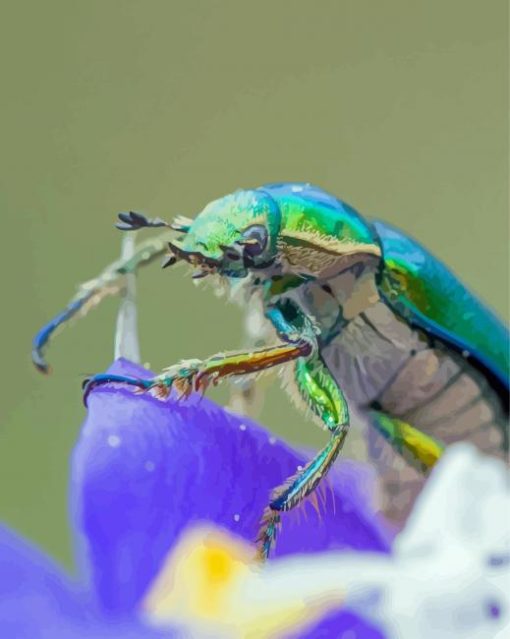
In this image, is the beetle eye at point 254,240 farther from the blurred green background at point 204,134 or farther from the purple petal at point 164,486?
the blurred green background at point 204,134

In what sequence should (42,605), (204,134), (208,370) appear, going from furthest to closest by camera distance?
(204,134), (208,370), (42,605)

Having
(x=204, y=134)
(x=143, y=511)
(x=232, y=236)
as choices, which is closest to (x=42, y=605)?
(x=143, y=511)

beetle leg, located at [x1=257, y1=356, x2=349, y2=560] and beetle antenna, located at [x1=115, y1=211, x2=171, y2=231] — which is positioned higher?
beetle antenna, located at [x1=115, y1=211, x2=171, y2=231]

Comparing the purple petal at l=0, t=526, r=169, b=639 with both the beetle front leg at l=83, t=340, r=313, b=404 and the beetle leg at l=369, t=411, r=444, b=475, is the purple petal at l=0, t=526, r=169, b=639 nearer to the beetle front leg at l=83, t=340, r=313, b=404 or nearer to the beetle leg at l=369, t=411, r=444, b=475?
the beetle front leg at l=83, t=340, r=313, b=404

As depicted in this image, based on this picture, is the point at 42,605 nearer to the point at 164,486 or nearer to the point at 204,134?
the point at 164,486

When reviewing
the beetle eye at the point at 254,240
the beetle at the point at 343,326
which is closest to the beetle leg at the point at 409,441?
the beetle at the point at 343,326

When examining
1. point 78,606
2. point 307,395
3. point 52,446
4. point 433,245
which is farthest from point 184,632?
point 433,245

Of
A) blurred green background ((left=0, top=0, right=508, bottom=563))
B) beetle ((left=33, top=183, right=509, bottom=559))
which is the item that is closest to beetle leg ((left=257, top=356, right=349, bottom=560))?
beetle ((left=33, top=183, right=509, bottom=559))

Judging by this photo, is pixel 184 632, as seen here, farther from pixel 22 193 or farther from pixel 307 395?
pixel 22 193
